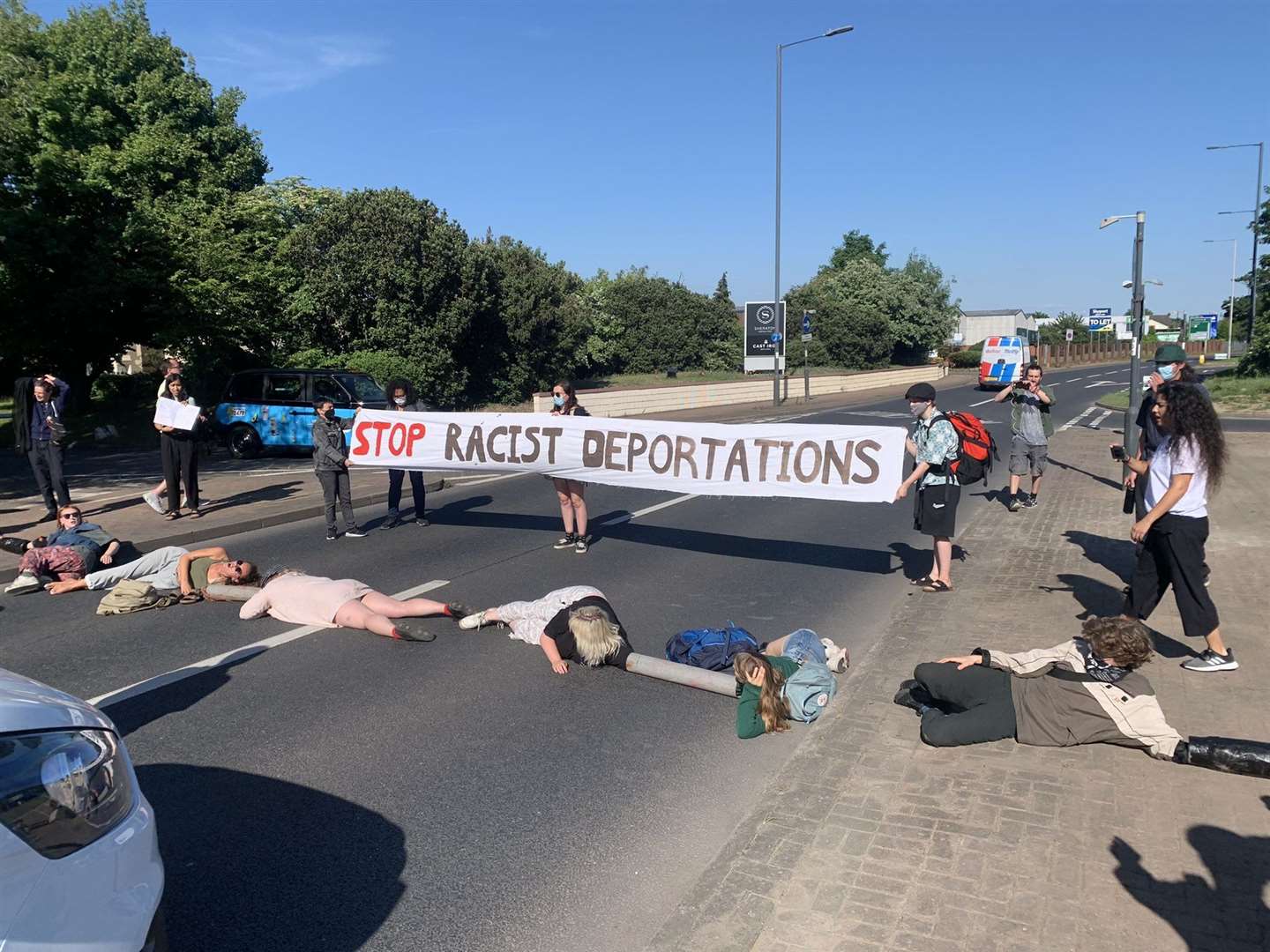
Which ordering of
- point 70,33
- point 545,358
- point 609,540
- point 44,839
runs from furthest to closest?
1. point 545,358
2. point 70,33
3. point 609,540
4. point 44,839

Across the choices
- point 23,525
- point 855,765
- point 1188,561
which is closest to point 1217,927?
point 855,765

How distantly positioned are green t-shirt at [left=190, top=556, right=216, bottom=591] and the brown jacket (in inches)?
267

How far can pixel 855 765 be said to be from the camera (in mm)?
5004

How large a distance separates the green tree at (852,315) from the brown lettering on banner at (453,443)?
51.2 m

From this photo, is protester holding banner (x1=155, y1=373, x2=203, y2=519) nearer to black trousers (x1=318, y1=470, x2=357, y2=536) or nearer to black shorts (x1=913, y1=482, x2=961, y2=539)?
black trousers (x1=318, y1=470, x2=357, y2=536)

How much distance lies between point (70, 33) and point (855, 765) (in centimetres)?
3093

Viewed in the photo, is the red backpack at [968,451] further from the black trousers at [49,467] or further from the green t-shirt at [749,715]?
the black trousers at [49,467]

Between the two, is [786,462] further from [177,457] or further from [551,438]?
[177,457]

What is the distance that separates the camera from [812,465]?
28.3 feet

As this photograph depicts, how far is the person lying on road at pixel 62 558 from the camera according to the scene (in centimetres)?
897

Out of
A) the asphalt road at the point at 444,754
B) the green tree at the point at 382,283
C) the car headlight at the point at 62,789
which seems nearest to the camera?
the car headlight at the point at 62,789

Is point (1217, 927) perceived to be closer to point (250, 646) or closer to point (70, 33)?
point (250, 646)

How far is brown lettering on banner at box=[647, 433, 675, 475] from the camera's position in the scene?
375 inches

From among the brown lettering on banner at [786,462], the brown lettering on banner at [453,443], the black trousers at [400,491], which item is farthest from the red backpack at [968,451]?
the black trousers at [400,491]
